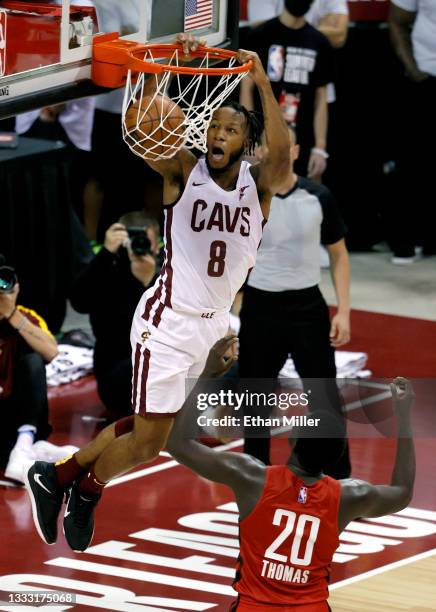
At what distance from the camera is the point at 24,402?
31.9 feet

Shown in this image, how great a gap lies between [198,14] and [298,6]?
473 centimetres

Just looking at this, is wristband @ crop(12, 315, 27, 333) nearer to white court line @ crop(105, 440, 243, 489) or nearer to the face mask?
white court line @ crop(105, 440, 243, 489)

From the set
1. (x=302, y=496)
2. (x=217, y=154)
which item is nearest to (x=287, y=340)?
(x=217, y=154)

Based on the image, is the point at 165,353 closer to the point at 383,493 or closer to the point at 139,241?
the point at 383,493

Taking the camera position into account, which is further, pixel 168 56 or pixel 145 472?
pixel 145 472

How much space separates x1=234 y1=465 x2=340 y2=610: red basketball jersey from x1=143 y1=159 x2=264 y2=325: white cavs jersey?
1449 millimetres

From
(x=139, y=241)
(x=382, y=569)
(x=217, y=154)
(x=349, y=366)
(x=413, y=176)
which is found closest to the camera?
→ (x=217, y=154)

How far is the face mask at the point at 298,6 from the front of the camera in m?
13.5

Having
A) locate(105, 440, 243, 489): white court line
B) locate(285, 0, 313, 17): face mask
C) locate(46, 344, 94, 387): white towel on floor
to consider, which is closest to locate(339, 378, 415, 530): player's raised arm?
locate(105, 440, 243, 489): white court line

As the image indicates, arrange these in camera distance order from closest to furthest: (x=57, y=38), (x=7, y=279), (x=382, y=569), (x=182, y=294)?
(x=182, y=294)
(x=57, y=38)
(x=382, y=569)
(x=7, y=279)

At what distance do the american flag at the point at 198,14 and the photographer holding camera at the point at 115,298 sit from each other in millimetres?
1801

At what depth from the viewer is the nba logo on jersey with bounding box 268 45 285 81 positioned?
1374cm

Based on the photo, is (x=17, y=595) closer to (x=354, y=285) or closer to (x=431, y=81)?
(x=354, y=285)

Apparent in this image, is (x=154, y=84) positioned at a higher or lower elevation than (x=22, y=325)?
higher
